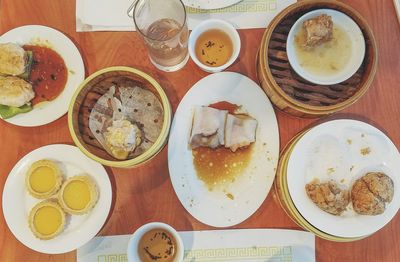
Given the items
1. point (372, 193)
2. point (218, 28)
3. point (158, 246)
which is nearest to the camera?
point (372, 193)

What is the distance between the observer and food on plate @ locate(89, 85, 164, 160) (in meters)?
1.52

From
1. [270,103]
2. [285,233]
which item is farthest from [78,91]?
[285,233]

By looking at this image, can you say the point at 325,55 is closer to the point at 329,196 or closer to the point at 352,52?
the point at 352,52

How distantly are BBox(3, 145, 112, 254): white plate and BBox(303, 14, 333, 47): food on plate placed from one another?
88 cm

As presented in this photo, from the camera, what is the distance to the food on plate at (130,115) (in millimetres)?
1517

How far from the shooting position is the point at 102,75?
1476 mm

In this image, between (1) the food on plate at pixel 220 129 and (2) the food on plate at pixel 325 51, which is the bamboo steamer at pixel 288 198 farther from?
(2) the food on plate at pixel 325 51

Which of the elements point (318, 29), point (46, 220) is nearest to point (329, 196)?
point (318, 29)

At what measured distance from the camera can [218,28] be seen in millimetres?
1565

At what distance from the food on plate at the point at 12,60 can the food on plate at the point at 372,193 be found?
128cm

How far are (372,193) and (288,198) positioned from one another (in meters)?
0.27

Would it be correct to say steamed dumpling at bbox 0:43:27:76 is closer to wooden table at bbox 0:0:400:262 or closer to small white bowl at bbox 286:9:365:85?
wooden table at bbox 0:0:400:262

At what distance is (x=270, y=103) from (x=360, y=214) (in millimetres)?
499

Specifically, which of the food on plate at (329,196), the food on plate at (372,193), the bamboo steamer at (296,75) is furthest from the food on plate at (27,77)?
the food on plate at (372,193)
